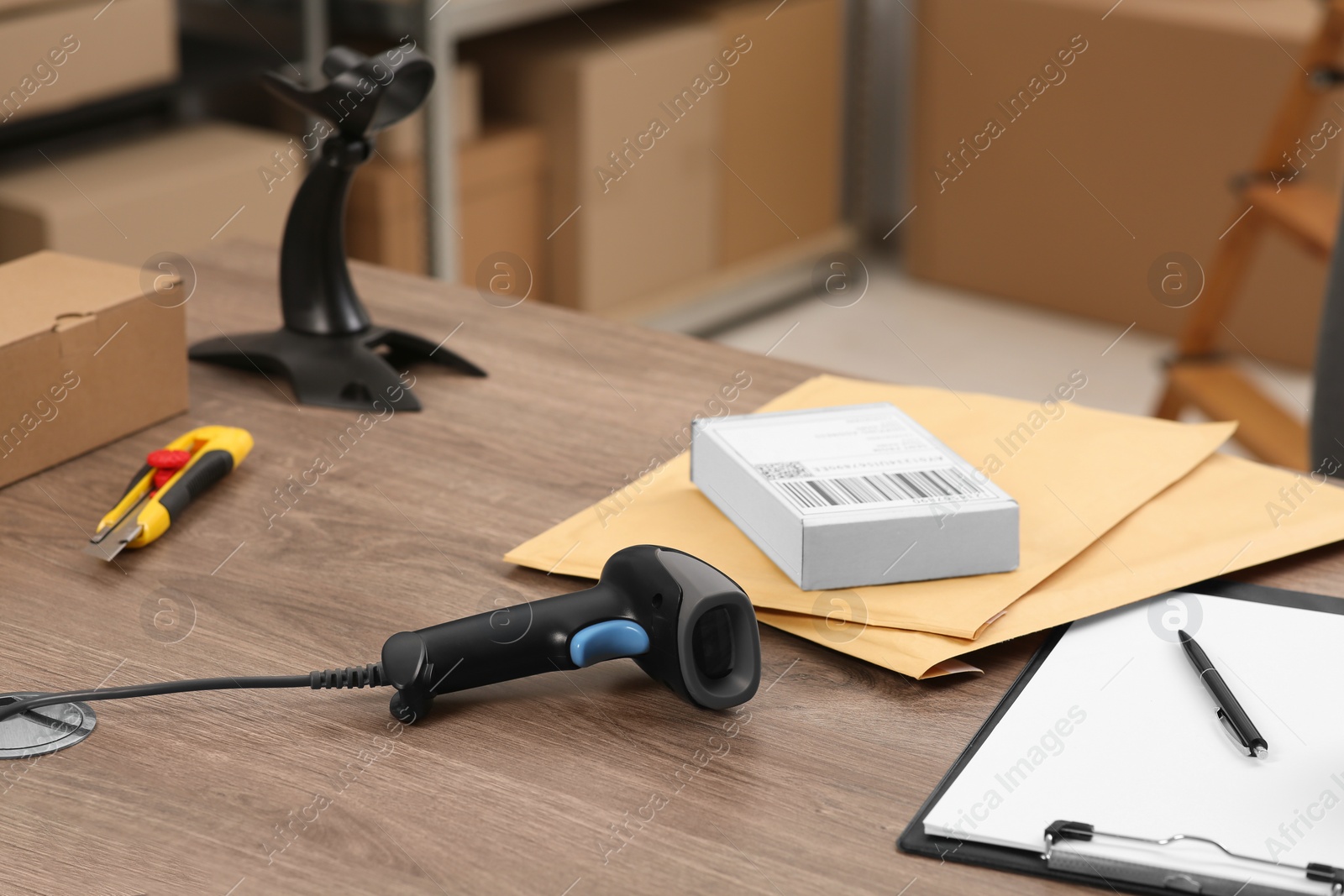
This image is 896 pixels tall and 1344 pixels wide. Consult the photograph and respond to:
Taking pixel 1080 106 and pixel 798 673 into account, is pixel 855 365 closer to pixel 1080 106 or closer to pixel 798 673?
pixel 1080 106

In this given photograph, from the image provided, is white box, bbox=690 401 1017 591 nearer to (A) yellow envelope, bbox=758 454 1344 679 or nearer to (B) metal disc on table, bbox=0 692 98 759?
(A) yellow envelope, bbox=758 454 1344 679

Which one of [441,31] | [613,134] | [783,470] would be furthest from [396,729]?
[613,134]

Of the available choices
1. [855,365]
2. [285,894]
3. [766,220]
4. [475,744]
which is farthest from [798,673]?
[766,220]

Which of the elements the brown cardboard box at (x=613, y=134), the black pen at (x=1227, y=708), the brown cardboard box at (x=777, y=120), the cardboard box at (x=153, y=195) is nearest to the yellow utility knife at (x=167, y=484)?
the black pen at (x=1227, y=708)

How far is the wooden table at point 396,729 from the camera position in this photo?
23.1 inches

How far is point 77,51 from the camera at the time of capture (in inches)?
80.6

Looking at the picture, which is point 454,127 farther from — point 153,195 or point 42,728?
point 42,728

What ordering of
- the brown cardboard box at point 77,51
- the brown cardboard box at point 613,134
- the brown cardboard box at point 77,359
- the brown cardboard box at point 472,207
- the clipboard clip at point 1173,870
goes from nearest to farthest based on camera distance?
the clipboard clip at point 1173,870 < the brown cardboard box at point 77,359 < the brown cardboard box at point 77,51 < the brown cardboard box at point 472,207 < the brown cardboard box at point 613,134

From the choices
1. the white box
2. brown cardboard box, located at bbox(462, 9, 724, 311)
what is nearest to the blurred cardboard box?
brown cardboard box, located at bbox(462, 9, 724, 311)

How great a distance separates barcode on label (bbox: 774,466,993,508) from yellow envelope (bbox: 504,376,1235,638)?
0.04 m

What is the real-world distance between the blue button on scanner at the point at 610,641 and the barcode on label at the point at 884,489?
5.2 inches

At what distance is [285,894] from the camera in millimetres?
569

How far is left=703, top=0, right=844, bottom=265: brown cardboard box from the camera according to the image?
3137 mm

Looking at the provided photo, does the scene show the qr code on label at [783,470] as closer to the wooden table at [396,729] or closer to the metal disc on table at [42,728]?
the wooden table at [396,729]
